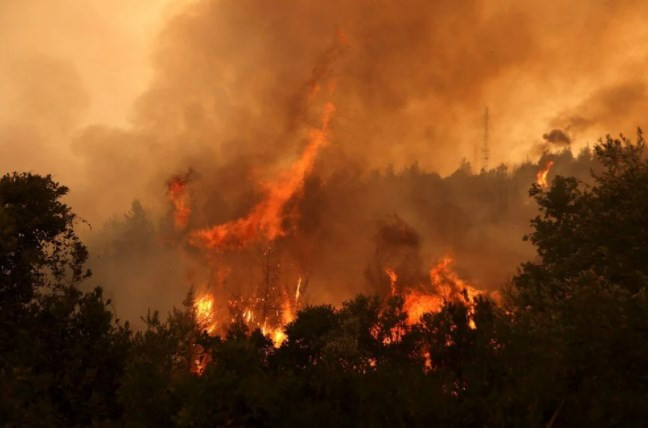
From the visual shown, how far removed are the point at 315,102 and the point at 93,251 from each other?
68.2 meters

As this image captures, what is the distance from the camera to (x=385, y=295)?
238ft

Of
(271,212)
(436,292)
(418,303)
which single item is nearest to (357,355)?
(418,303)

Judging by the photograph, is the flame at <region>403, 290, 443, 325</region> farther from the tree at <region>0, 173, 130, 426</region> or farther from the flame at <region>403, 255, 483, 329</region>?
the tree at <region>0, 173, 130, 426</region>

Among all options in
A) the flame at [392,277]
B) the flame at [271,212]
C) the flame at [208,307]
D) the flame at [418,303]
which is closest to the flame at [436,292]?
the flame at [418,303]

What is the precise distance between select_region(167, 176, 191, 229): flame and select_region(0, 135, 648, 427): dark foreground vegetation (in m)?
59.0

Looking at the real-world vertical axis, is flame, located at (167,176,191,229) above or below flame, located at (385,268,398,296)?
above

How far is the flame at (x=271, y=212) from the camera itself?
7594 cm

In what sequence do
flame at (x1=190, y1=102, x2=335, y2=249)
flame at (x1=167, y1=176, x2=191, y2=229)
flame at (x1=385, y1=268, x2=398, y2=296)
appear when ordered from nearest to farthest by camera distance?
1. flame at (x1=385, y1=268, x2=398, y2=296)
2. flame at (x1=190, y1=102, x2=335, y2=249)
3. flame at (x1=167, y1=176, x2=191, y2=229)

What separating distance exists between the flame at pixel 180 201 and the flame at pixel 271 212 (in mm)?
4794

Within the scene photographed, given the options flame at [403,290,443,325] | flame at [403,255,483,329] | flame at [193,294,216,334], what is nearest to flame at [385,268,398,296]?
flame at [403,255,483,329]

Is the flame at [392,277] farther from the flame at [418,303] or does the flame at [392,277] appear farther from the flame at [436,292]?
the flame at [418,303]

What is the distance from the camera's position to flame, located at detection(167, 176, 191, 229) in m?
83.2

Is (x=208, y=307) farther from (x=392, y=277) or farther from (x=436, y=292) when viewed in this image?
(x=436, y=292)

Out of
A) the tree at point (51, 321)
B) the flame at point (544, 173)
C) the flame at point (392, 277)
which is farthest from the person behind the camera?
the flame at point (544, 173)
